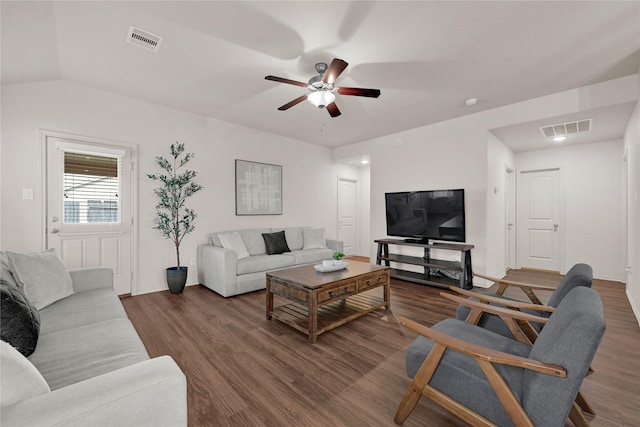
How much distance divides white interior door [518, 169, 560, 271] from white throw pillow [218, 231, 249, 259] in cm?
549

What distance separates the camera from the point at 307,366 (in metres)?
2.08

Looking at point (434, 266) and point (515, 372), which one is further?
point (434, 266)

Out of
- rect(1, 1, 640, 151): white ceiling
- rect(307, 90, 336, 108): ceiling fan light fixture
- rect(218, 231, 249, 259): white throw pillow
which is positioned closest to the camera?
rect(1, 1, 640, 151): white ceiling

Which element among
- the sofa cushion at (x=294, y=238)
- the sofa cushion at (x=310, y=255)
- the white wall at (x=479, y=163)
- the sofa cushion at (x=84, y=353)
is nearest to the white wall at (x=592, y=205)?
the white wall at (x=479, y=163)

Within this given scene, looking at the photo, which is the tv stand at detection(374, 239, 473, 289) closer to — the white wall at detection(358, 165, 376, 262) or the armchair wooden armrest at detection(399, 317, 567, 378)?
the white wall at detection(358, 165, 376, 262)

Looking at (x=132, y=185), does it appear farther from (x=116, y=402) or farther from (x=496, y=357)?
(x=496, y=357)

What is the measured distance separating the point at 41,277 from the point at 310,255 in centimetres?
330

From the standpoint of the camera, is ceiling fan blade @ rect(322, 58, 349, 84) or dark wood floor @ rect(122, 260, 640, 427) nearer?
dark wood floor @ rect(122, 260, 640, 427)

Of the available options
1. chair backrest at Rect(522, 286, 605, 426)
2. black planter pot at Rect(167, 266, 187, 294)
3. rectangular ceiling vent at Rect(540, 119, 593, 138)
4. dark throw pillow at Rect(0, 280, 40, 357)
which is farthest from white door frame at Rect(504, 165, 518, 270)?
dark throw pillow at Rect(0, 280, 40, 357)

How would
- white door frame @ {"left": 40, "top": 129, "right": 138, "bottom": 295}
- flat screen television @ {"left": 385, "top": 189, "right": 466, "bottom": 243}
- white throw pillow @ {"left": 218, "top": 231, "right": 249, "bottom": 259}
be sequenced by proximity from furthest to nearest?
flat screen television @ {"left": 385, "top": 189, "right": 466, "bottom": 243} → white throw pillow @ {"left": 218, "top": 231, "right": 249, "bottom": 259} → white door frame @ {"left": 40, "top": 129, "right": 138, "bottom": 295}

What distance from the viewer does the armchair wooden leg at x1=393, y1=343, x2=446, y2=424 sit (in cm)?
136

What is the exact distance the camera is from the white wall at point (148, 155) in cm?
307

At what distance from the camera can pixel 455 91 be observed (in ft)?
11.5

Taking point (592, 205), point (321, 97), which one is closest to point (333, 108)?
point (321, 97)
